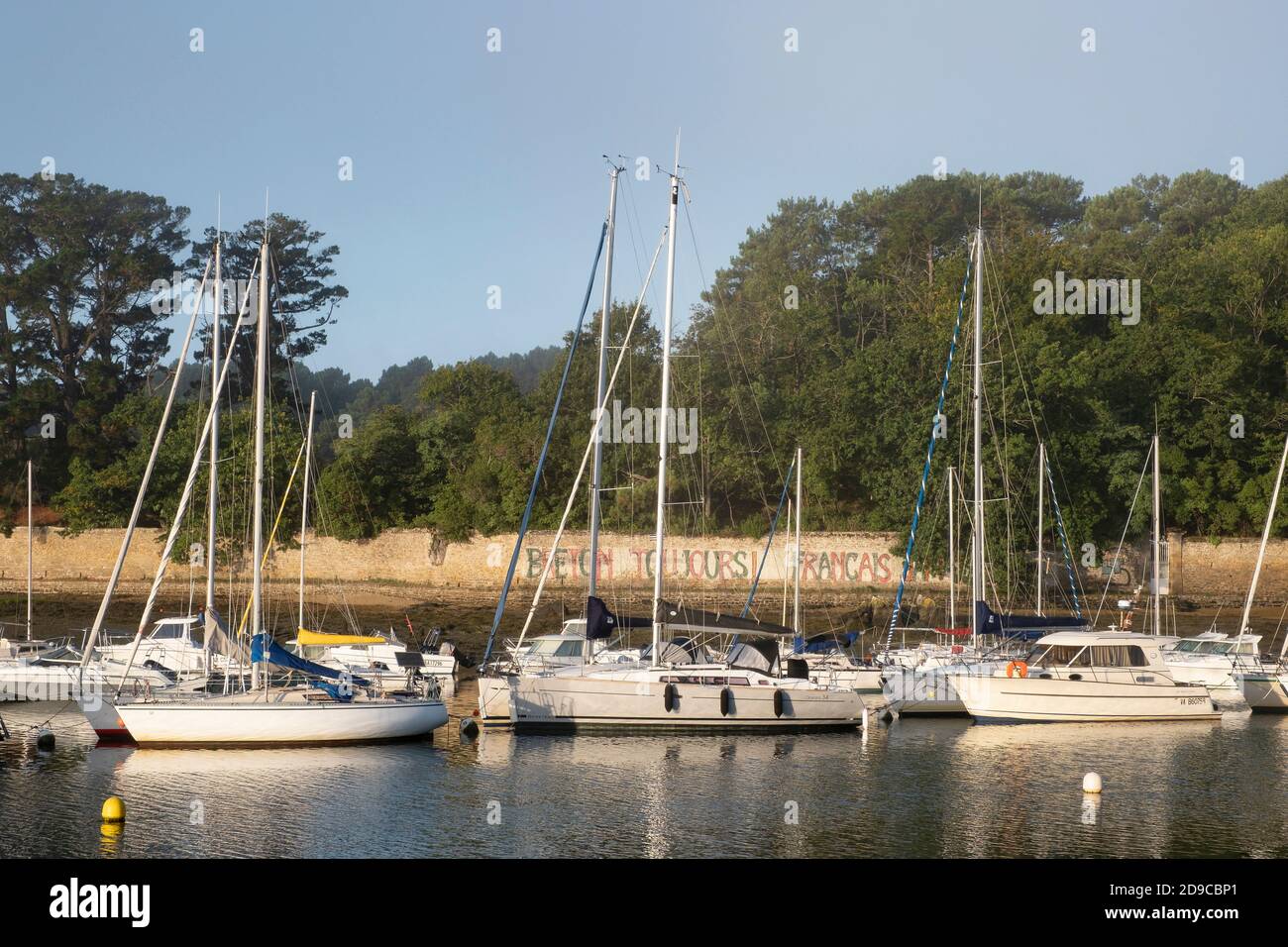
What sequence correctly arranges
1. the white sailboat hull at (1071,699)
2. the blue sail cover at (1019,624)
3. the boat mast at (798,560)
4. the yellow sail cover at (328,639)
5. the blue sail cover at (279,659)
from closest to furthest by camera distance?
the blue sail cover at (279,659) < the white sailboat hull at (1071,699) < the blue sail cover at (1019,624) < the yellow sail cover at (328,639) < the boat mast at (798,560)

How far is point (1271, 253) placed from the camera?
211ft

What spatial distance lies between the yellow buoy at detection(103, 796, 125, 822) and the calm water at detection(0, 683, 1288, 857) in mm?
249

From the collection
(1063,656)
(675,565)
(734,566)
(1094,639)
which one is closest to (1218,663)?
(1094,639)

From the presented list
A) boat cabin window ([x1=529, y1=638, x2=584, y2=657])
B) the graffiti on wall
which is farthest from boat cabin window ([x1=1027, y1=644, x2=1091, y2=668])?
the graffiti on wall

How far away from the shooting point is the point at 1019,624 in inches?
1335

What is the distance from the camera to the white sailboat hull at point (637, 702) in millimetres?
28078

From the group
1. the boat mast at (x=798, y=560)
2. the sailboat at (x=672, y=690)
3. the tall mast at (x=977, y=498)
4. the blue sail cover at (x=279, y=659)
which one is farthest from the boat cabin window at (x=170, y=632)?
the tall mast at (x=977, y=498)

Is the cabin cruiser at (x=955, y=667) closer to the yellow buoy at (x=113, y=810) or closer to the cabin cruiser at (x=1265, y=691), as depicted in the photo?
the cabin cruiser at (x=1265, y=691)

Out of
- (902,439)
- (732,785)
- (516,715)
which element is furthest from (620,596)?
(732,785)

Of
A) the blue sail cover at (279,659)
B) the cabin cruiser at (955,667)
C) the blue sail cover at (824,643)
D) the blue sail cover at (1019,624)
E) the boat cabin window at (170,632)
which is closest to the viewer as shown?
the blue sail cover at (279,659)

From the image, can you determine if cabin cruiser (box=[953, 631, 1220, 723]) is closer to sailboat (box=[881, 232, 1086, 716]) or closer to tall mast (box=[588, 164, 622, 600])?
sailboat (box=[881, 232, 1086, 716])

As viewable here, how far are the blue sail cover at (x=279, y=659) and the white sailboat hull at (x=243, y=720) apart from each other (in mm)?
768

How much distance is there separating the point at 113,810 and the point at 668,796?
845 centimetres

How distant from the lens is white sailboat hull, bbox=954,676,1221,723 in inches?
1192
